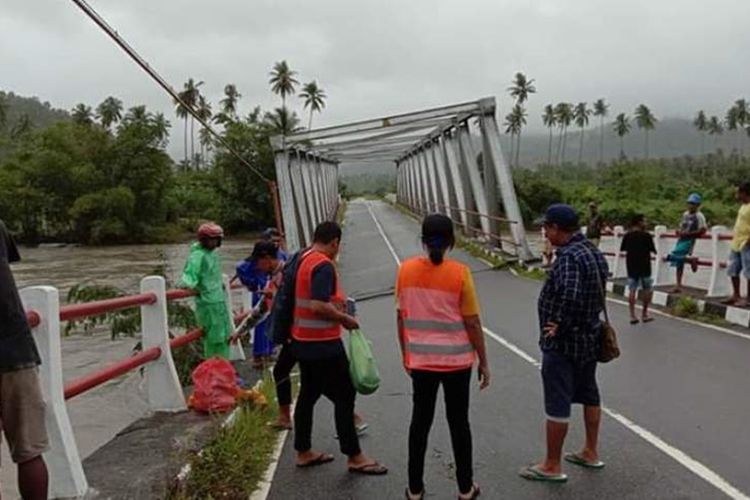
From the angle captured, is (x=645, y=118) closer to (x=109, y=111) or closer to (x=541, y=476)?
(x=109, y=111)

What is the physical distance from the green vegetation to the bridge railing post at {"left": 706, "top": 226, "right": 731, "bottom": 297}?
27.9 feet

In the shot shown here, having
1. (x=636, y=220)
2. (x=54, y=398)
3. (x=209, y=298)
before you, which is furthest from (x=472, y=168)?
(x=54, y=398)

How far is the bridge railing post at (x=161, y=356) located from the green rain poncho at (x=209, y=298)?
0.79m

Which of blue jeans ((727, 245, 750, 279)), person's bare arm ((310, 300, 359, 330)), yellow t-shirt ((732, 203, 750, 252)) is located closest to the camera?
person's bare arm ((310, 300, 359, 330))

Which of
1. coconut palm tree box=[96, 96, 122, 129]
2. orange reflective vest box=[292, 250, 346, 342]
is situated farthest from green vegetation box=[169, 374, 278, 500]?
coconut palm tree box=[96, 96, 122, 129]

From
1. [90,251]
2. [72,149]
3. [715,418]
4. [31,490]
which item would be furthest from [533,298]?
[72,149]

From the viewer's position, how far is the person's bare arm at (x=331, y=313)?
477cm

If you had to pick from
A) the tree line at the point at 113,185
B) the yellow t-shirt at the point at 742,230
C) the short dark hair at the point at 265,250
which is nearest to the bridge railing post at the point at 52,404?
the short dark hair at the point at 265,250

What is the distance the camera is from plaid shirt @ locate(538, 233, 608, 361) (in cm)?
451

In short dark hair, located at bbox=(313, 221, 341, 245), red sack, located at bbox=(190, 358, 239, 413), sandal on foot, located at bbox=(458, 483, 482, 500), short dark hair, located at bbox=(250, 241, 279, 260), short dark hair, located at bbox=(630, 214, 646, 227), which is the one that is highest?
short dark hair, located at bbox=(313, 221, 341, 245)

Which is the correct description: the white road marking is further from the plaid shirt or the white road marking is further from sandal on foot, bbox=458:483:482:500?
sandal on foot, bbox=458:483:482:500

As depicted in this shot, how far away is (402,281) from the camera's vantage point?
14.3ft

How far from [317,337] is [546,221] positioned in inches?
61.3

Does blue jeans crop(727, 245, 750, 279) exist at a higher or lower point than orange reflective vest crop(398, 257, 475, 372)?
lower
